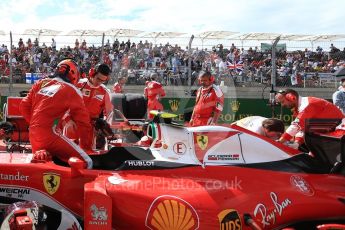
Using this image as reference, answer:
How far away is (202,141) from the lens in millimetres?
3807

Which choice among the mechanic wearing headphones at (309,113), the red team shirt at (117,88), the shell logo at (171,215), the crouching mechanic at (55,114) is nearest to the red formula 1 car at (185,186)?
the shell logo at (171,215)

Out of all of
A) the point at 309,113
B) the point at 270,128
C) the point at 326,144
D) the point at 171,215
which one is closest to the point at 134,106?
the point at 309,113

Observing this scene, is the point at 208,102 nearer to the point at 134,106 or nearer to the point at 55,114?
the point at 134,106

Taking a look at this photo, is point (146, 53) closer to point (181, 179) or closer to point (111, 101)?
point (111, 101)

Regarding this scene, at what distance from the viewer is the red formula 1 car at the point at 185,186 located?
340cm

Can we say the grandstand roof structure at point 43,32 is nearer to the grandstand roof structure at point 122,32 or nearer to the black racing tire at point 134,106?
the grandstand roof structure at point 122,32

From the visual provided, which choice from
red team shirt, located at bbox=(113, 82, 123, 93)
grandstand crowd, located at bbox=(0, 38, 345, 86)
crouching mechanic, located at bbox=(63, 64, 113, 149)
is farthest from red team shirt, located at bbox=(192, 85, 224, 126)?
crouching mechanic, located at bbox=(63, 64, 113, 149)

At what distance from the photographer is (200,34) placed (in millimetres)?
12680

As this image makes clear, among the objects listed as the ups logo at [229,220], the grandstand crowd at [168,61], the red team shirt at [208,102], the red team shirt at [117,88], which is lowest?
the ups logo at [229,220]

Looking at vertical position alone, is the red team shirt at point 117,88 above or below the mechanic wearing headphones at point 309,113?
above

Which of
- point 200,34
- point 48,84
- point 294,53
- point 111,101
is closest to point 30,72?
point 200,34

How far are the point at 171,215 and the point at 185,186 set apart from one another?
28cm

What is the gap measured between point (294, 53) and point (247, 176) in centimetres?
1061

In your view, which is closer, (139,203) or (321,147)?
(139,203)
